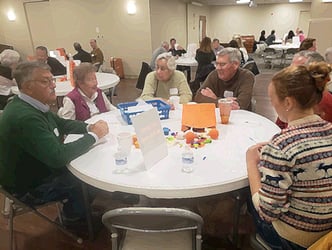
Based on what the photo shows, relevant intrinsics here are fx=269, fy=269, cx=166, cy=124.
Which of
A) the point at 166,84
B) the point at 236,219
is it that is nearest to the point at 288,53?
the point at 166,84

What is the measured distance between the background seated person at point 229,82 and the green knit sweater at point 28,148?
1.34 m

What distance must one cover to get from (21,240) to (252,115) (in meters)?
1.99

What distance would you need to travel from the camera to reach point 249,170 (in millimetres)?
1232

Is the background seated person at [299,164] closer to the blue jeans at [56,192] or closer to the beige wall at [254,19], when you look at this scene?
the blue jeans at [56,192]

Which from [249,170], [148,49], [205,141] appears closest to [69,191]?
[205,141]

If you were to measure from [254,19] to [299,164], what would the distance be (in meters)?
17.0

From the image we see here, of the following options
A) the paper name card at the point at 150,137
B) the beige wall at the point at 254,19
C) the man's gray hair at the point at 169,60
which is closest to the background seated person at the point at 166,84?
the man's gray hair at the point at 169,60

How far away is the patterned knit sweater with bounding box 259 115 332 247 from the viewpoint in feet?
3.07

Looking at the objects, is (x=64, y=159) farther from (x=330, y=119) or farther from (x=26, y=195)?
(x=330, y=119)

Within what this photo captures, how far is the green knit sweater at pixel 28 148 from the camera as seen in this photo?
4.71 ft

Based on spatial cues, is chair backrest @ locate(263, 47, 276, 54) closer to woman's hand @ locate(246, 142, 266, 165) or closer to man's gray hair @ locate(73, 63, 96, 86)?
man's gray hair @ locate(73, 63, 96, 86)

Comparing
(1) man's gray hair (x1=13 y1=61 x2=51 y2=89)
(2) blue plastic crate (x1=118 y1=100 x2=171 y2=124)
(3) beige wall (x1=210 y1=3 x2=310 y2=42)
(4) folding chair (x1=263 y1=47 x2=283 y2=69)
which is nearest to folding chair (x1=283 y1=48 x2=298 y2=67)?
(4) folding chair (x1=263 y1=47 x2=283 y2=69)

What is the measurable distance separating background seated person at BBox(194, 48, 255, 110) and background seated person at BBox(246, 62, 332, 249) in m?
1.35

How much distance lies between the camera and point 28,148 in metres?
1.50
